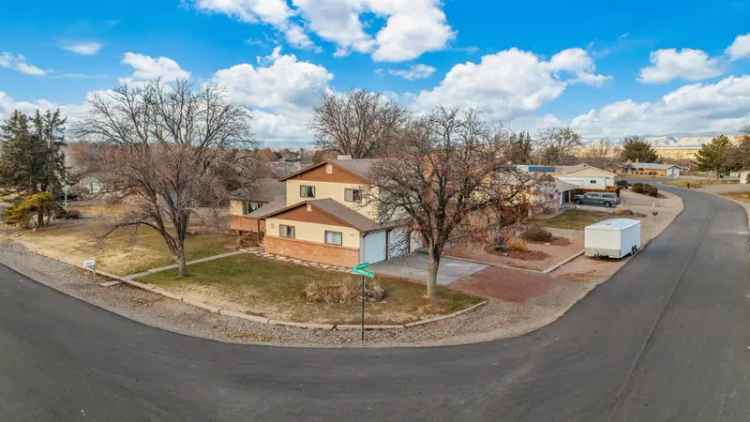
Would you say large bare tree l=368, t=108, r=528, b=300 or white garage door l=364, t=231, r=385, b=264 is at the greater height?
large bare tree l=368, t=108, r=528, b=300

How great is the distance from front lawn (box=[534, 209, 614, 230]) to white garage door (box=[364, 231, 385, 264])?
1925 cm

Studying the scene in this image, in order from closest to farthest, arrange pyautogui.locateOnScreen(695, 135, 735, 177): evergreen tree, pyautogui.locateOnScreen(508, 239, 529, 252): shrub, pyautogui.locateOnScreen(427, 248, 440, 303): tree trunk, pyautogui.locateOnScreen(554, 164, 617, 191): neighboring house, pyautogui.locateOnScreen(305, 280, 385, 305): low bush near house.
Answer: pyautogui.locateOnScreen(305, 280, 385, 305): low bush near house
pyautogui.locateOnScreen(427, 248, 440, 303): tree trunk
pyautogui.locateOnScreen(508, 239, 529, 252): shrub
pyautogui.locateOnScreen(554, 164, 617, 191): neighboring house
pyautogui.locateOnScreen(695, 135, 735, 177): evergreen tree

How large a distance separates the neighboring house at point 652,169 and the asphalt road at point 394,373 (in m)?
110

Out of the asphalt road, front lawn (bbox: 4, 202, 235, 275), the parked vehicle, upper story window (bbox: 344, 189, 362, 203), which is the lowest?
the asphalt road

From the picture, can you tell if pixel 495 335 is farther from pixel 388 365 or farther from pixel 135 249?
pixel 135 249

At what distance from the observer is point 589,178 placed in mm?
65812

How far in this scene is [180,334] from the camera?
49.7 ft

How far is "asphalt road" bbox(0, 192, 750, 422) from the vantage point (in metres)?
10.1

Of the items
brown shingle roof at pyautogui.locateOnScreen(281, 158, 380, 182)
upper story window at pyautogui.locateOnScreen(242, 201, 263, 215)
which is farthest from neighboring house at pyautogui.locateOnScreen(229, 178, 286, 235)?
brown shingle roof at pyautogui.locateOnScreen(281, 158, 380, 182)

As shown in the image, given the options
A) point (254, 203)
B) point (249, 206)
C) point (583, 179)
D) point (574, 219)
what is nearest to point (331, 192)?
point (254, 203)

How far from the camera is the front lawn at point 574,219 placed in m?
41.6

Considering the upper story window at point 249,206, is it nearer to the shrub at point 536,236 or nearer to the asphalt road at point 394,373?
the asphalt road at point 394,373

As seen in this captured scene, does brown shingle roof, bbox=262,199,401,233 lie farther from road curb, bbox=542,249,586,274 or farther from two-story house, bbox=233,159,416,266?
road curb, bbox=542,249,586,274

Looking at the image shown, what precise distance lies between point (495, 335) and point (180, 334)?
1037cm
